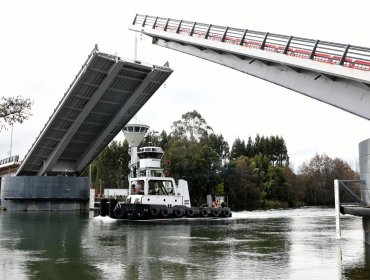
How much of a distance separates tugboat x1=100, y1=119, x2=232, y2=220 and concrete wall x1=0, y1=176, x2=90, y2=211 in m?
10.3

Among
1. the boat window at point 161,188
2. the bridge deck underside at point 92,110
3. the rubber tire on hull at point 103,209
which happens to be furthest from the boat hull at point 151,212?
the bridge deck underside at point 92,110

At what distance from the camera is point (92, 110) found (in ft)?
96.2

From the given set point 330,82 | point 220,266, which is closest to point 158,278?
point 220,266

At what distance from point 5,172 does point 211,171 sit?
2272 centimetres

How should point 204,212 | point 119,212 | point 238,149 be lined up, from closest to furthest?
point 119,212, point 204,212, point 238,149

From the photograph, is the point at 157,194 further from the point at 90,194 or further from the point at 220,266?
the point at 220,266

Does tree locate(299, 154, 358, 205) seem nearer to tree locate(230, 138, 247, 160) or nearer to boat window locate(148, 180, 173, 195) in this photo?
tree locate(230, 138, 247, 160)

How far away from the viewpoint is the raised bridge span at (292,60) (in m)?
13.8

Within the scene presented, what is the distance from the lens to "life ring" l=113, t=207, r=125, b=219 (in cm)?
2552

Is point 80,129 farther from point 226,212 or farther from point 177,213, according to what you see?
point 226,212

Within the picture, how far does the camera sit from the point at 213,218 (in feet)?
91.7

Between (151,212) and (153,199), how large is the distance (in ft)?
4.13

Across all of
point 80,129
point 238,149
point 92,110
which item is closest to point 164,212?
point 92,110

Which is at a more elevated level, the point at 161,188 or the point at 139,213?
the point at 161,188
